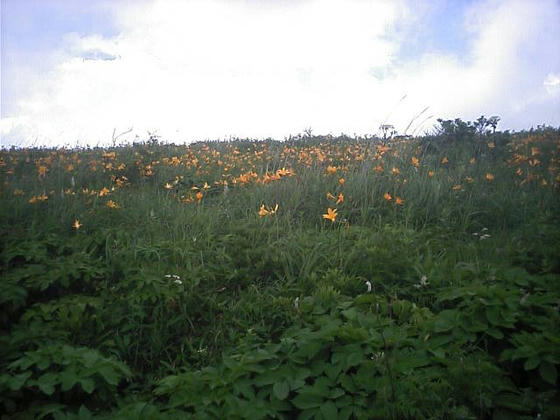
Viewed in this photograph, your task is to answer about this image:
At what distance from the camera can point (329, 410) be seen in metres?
1.79

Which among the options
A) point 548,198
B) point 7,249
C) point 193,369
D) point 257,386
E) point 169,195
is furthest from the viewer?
point 169,195

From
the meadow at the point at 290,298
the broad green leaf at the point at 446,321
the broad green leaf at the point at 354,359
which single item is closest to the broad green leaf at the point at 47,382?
the meadow at the point at 290,298

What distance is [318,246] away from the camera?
336 centimetres

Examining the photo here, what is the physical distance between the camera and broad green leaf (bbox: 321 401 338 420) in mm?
1767

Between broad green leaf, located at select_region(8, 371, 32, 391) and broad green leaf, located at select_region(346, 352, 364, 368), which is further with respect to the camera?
broad green leaf, located at select_region(346, 352, 364, 368)

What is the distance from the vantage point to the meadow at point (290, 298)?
190 centimetres

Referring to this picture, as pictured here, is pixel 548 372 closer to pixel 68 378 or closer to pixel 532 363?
pixel 532 363

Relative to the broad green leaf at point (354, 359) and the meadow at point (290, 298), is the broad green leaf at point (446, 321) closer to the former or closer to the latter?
the meadow at point (290, 298)

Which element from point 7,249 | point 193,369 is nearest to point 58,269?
point 7,249

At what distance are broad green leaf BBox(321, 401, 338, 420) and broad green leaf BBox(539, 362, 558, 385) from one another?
2.84 feet

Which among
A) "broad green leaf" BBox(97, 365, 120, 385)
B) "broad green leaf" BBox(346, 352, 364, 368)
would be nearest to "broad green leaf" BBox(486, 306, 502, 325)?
"broad green leaf" BBox(346, 352, 364, 368)

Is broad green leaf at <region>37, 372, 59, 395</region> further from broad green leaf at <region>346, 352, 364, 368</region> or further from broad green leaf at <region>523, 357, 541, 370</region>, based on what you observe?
broad green leaf at <region>523, 357, 541, 370</region>

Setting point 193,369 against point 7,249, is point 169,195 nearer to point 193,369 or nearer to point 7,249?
point 7,249

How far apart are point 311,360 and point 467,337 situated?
2.50 feet
